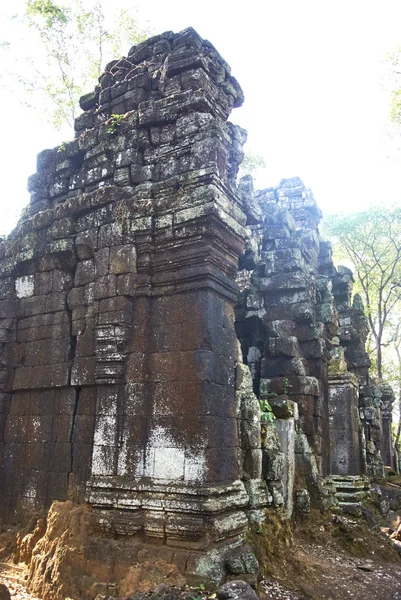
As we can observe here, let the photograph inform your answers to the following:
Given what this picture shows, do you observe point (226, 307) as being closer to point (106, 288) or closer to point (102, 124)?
point (106, 288)

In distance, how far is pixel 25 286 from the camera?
7738 mm

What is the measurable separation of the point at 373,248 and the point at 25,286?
22.2 meters

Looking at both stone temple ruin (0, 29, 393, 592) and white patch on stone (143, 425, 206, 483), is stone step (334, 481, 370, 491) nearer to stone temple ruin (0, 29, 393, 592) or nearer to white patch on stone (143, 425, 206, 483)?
stone temple ruin (0, 29, 393, 592)

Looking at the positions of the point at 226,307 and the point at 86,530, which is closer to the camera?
the point at 86,530

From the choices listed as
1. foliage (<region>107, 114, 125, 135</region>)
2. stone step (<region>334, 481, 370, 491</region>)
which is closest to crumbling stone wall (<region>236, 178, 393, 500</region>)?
stone step (<region>334, 481, 370, 491</region>)

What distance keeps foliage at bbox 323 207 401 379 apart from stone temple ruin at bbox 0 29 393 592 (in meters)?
19.0

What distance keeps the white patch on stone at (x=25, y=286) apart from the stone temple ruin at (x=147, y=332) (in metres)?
0.05

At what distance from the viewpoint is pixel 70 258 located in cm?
727

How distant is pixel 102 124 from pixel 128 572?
6106 millimetres

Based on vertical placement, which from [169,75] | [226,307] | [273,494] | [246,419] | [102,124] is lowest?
[273,494]

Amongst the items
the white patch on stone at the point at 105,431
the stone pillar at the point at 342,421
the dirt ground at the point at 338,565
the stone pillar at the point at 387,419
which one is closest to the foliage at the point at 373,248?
the stone pillar at the point at 387,419

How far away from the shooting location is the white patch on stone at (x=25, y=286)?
7676mm

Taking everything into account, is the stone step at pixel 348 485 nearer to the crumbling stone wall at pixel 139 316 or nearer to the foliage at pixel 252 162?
the crumbling stone wall at pixel 139 316

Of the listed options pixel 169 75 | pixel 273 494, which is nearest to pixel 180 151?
pixel 169 75
